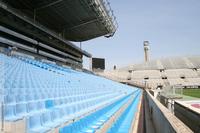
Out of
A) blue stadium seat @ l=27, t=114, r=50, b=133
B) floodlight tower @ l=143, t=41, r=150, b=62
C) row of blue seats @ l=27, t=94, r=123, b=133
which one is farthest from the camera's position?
floodlight tower @ l=143, t=41, r=150, b=62

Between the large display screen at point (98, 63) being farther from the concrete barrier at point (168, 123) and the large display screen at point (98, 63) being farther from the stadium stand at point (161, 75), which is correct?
the concrete barrier at point (168, 123)

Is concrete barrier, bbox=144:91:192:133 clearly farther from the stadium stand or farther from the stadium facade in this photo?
the stadium stand

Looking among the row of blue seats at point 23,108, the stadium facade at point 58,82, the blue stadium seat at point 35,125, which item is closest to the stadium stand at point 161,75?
the stadium facade at point 58,82

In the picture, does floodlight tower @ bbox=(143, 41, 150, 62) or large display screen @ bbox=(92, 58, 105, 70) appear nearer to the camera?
large display screen @ bbox=(92, 58, 105, 70)

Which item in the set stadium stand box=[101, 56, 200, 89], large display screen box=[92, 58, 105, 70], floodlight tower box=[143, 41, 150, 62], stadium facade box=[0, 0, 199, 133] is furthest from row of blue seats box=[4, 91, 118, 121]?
floodlight tower box=[143, 41, 150, 62]

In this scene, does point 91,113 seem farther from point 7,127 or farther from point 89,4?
point 89,4

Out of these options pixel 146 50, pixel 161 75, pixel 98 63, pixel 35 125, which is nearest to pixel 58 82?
pixel 35 125

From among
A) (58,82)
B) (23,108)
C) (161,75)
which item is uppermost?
(161,75)

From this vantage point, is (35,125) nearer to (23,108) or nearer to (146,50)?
(23,108)

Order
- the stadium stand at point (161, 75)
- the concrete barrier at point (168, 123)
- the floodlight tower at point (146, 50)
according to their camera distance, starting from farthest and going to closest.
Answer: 1. the floodlight tower at point (146, 50)
2. the stadium stand at point (161, 75)
3. the concrete barrier at point (168, 123)

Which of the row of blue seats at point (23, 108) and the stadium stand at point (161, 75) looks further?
the stadium stand at point (161, 75)

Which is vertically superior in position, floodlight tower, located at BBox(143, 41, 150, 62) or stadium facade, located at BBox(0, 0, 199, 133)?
floodlight tower, located at BBox(143, 41, 150, 62)

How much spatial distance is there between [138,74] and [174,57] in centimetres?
1860

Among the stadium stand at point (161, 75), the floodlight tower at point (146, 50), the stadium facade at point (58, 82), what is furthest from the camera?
the floodlight tower at point (146, 50)
